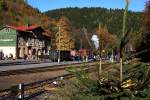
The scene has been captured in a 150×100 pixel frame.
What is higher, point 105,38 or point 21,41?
point 21,41

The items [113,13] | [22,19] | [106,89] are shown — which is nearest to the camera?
[106,89]

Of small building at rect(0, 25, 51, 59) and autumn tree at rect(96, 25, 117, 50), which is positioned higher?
small building at rect(0, 25, 51, 59)

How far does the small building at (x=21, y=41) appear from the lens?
122312 mm

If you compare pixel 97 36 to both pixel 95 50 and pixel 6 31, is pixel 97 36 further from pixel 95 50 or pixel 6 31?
pixel 6 31

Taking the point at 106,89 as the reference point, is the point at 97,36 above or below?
above

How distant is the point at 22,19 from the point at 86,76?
6800 inches

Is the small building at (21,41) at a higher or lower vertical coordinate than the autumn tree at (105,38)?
higher

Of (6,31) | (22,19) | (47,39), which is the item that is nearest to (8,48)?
(6,31)

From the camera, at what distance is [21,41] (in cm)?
12788

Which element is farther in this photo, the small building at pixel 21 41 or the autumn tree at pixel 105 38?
the small building at pixel 21 41

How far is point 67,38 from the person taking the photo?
13025 cm

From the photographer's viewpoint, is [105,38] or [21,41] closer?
[105,38]

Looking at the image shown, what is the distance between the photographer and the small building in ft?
401

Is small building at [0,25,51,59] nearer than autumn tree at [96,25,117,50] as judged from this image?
No
